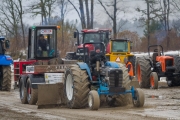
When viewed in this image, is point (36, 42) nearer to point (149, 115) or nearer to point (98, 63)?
point (98, 63)

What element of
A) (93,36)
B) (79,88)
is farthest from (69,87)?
(93,36)

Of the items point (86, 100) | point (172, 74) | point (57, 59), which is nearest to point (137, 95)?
point (86, 100)

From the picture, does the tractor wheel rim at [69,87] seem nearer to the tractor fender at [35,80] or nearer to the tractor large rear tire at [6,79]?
the tractor fender at [35,80]

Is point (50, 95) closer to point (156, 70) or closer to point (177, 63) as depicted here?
point (177, 63)

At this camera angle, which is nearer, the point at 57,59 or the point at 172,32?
the point at 57,59

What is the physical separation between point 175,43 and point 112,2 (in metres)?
7.40

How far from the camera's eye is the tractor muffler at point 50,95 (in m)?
13.3

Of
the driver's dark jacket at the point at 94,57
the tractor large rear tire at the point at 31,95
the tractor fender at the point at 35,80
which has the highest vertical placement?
the driver's dark jacket at the point at 94,57

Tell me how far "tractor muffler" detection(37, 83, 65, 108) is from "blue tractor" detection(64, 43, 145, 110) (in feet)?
1.36

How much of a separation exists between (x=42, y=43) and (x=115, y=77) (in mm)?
5415

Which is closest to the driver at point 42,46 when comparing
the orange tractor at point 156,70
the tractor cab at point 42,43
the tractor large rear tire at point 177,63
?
the tractor cab at point 42,43

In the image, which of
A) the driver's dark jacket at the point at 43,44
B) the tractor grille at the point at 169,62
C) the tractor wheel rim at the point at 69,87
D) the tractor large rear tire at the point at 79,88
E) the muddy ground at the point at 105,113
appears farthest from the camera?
the tractor grille at the point at 169,62

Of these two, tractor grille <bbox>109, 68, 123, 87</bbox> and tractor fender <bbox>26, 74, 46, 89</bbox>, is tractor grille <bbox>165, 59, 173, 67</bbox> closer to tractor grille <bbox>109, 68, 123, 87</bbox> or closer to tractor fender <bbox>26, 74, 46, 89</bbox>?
tractor fender <bbox>26, 74, 46, 89</bbox>

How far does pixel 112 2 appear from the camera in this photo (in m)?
42.8
